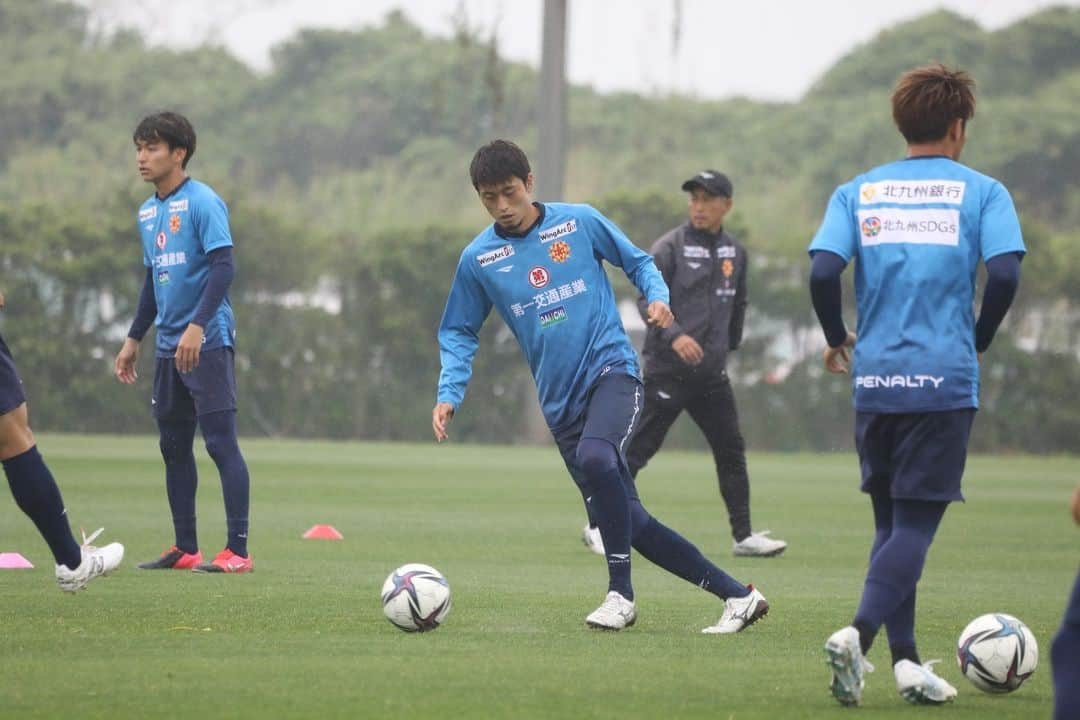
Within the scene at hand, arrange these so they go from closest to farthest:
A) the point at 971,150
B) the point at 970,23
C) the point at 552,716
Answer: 1. the point at 552,716
2. the point at 971,150
3. the point at 970,23

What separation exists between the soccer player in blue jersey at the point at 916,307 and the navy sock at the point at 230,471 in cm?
422

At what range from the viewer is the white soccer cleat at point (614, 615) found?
7078 mm

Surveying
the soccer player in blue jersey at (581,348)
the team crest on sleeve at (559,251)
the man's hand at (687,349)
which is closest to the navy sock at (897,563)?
the soccer player in blue jersey at (581,348)

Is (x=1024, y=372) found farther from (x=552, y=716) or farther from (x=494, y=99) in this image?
(x=552, y=716)

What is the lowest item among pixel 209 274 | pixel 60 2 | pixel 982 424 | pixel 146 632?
pixel 982 424

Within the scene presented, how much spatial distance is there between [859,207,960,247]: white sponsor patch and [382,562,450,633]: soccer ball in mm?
2324

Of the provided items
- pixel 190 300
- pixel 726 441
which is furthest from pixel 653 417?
pixel 190 300

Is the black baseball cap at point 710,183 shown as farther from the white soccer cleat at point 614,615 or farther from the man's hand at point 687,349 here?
the white soccer cleat at point 614,615

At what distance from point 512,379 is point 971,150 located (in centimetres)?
2493

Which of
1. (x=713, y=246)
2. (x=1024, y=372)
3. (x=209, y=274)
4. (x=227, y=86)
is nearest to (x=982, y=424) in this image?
(x=1024, y=372)

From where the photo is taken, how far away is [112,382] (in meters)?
27.4

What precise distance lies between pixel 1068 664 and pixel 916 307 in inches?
61.7

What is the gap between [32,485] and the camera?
24.1 ft

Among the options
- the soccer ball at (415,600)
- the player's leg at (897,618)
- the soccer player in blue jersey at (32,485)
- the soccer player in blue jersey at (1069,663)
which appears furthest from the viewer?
the soccer player in blue jersey at (32,485)
